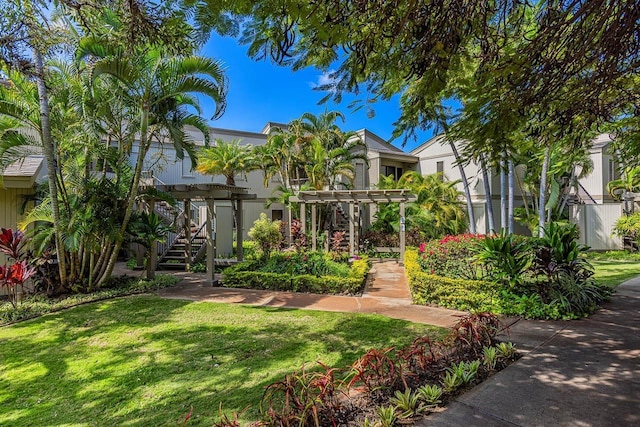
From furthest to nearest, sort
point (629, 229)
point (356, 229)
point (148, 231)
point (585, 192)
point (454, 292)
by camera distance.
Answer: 1. point (585, 192)
2. point (356, 229)
3. point (629, 229)
4. point (148, 231)
5. point (454, 292)

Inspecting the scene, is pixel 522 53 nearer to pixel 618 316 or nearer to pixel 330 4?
pixel 330 4

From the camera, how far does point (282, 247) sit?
15250mm

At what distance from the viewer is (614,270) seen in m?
10.3

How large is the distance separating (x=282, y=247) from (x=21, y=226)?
930 centimetres

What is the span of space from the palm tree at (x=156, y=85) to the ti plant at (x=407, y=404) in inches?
268

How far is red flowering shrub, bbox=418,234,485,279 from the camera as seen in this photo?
711 cm

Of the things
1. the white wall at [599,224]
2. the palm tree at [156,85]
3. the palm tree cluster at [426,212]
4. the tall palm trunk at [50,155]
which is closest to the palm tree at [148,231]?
the palm tree at [156,85]

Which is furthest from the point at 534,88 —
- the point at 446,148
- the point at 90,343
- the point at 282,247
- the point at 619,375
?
the point at 446,148

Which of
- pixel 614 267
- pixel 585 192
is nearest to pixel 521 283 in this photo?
pixel 614 267

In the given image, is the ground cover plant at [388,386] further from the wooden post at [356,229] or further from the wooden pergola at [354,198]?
the wooden post at [356,229]

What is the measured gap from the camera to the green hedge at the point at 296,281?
26.0ft

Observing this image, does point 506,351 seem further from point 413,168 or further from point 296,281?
point 413,168

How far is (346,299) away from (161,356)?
4010 millimetres

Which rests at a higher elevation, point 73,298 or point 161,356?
point 73,298
